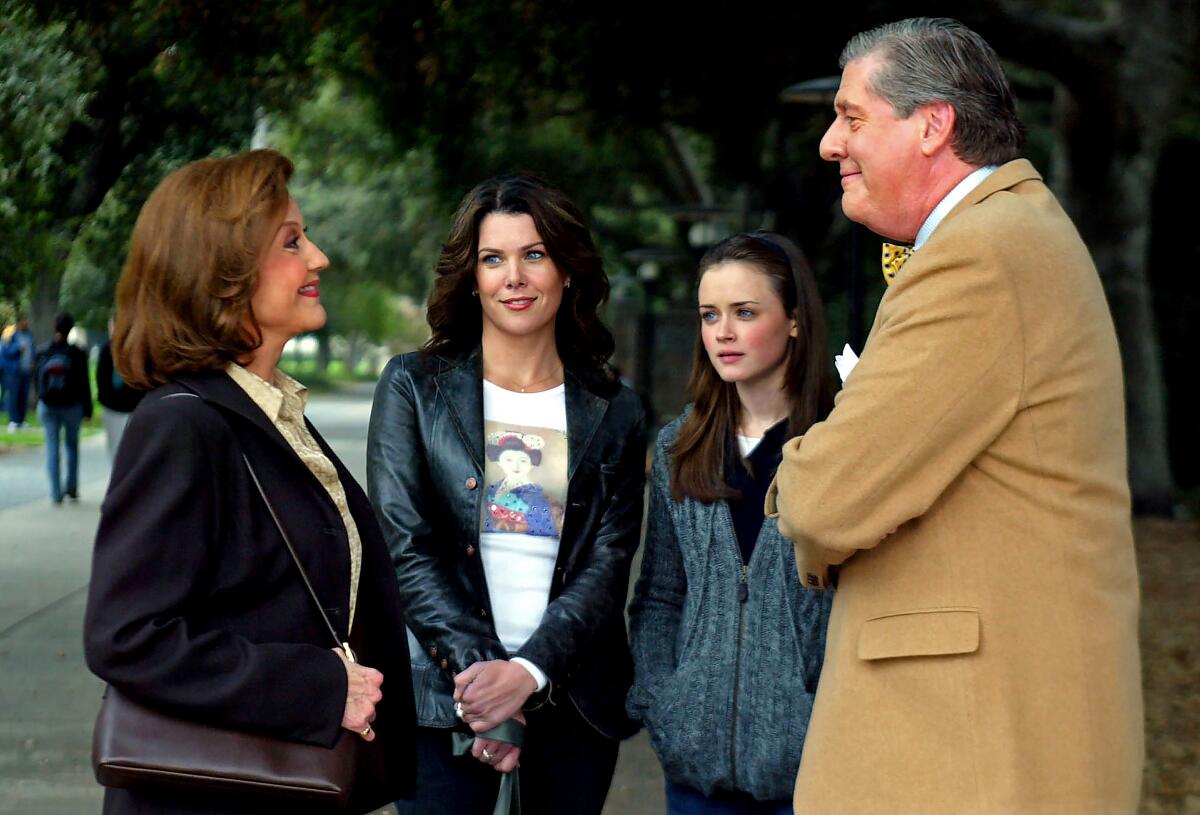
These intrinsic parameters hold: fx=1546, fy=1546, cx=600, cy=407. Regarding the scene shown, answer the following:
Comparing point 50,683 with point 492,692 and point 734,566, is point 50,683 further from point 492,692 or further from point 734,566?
point 734,566

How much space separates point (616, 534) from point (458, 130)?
47.1ft

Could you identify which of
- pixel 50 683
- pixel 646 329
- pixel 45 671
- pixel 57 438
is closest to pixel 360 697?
pixel 50 683

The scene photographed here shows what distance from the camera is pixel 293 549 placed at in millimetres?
2475

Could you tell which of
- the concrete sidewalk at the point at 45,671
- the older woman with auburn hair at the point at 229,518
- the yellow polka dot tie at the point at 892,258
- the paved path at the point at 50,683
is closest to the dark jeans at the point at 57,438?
the paved path at the point at 50,683

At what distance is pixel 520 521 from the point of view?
3277mm

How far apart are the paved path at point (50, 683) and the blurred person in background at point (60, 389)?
714mm

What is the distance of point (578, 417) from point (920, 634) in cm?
124

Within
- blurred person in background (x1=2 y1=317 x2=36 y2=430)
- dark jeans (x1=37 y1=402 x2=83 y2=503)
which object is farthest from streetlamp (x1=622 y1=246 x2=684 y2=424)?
dark jeans (x1=37 y1=402 x2=83 y2=503)

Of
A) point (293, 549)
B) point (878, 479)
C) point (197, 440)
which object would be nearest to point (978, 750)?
point (878, 479)

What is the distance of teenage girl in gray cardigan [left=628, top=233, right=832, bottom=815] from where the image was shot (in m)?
3.05

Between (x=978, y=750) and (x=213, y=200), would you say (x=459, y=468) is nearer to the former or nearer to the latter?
(x=213, y=200)

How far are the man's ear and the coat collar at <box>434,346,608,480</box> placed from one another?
1184 mm

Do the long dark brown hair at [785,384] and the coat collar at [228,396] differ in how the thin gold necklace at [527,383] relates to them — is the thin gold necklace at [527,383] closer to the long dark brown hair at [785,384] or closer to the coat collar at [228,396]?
the long dark brown hair at [785,384]

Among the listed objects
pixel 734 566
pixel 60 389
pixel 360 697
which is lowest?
pixel 60 389
